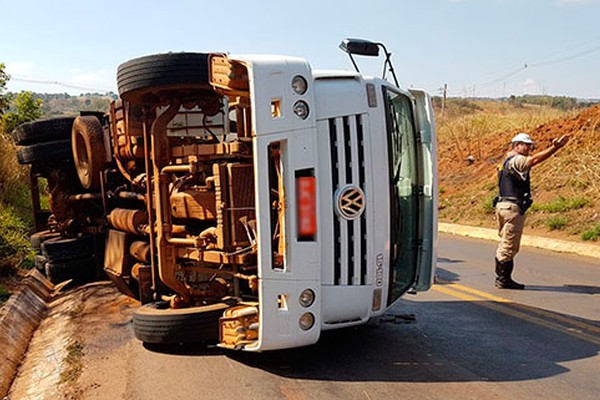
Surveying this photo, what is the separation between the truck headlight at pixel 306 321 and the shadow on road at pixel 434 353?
1.29ft

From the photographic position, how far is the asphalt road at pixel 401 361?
4109mm

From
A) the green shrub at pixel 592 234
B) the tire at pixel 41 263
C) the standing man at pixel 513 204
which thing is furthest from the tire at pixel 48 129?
the green shrub at pixel 592 234

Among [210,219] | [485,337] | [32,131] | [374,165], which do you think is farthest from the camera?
[32,131]

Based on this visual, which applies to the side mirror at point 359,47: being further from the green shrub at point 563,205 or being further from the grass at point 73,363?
the green shrub at point 563,205

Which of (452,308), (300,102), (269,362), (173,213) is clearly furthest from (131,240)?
(452,308)

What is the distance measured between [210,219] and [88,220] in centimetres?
440

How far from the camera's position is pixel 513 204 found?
7617 mm

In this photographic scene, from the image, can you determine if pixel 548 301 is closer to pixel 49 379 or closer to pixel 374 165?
pixel 374 165

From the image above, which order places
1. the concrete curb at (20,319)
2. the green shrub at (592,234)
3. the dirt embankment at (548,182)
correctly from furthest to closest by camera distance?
the dirt embankment at (548,182)
the green shrub at (592,234)
the concrete curb at (20,319)

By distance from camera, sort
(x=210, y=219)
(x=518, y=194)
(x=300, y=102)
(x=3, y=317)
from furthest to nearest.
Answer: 1. (x=518, y=194)
2. (x=3, y=317)
3. (x=210, y=219)
4. (x=300, y=102)

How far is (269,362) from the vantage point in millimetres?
4699

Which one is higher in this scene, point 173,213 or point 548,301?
point 173,213

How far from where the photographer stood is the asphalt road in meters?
4.11

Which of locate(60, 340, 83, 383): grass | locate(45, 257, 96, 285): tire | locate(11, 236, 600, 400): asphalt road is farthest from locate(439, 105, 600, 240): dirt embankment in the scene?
locate(60, 340, 83, 383): grass
